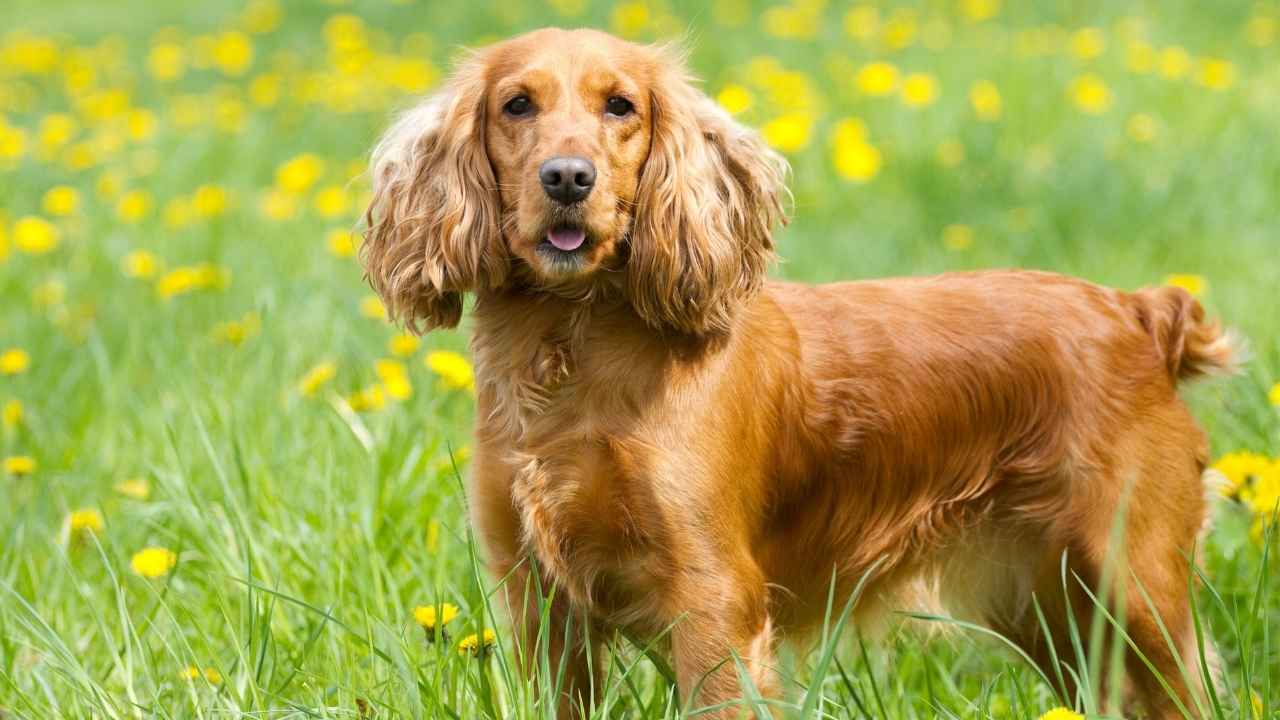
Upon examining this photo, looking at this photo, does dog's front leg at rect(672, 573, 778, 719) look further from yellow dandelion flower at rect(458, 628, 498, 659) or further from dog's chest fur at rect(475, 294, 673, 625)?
yellow dandelion flower at rect(458, 628, 498, 659)

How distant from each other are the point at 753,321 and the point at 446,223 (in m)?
0.55

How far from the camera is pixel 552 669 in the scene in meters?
2.44

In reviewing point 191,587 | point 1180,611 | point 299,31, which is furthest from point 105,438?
point 299,31

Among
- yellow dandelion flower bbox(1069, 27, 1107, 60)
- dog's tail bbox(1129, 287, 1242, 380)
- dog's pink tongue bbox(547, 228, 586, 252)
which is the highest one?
yellow dandelion flower bbox(1069, 27, 1107, 60)

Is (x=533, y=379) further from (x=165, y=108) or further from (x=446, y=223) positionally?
(x=165, y=108)

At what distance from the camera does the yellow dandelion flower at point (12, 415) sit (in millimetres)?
3498

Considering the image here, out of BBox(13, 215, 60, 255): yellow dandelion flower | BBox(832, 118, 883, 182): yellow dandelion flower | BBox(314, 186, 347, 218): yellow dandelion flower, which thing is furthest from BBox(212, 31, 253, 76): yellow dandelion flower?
BBox(832, 118, 883, 182): yellow dandelion flower

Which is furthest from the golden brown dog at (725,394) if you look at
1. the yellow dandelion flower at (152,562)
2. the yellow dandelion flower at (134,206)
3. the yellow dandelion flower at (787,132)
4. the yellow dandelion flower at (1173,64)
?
the yellow dandelion flower at (1173,64)

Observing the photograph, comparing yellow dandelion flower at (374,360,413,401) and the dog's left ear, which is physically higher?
the dog's left ear

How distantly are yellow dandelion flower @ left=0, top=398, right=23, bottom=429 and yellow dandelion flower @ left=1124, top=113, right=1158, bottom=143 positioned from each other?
392 centimetres

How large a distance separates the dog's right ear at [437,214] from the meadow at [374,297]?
23 cm

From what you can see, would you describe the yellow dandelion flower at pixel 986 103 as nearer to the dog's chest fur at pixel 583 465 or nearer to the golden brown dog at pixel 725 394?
the golden brown dog at pixel 725 394

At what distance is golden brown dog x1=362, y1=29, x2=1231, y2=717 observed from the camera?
2.25 meters

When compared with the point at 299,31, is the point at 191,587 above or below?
below
